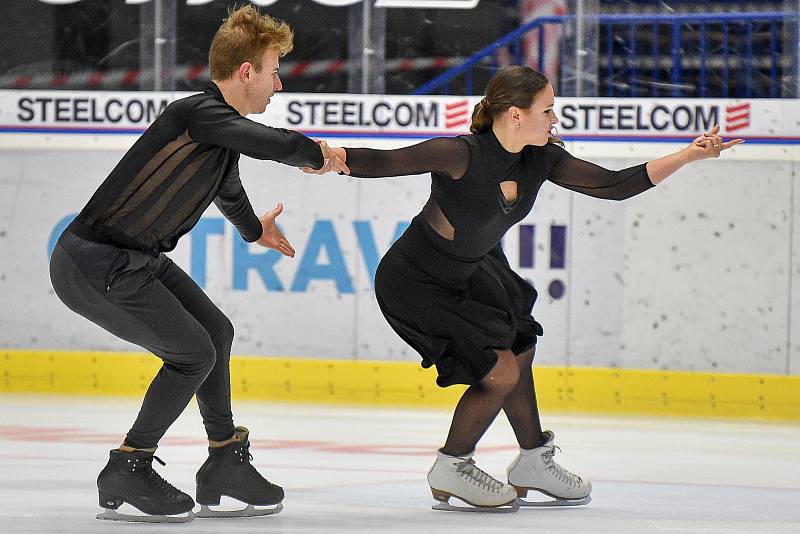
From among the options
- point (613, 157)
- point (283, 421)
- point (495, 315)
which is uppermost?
point (613, 157)

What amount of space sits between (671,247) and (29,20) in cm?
397

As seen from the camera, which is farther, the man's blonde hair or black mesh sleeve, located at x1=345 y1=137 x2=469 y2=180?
black mesh sleeve, located at x1=345 y1=137 x2=469 y2=180

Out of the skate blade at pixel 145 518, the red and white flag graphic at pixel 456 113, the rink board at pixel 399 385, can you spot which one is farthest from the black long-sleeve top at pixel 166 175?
the red and white flag graphic at pixel 456 113

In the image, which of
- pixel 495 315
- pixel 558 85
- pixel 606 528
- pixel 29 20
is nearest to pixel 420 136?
pixel 558 85

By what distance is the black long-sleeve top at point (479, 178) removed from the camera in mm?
3832

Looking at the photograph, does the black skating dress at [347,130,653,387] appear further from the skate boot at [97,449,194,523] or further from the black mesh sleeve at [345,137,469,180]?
the skate boot at [97,449,194,523]

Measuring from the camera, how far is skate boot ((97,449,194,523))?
12.1 feet

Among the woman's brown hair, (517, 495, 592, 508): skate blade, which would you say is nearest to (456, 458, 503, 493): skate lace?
(517, 495, 592, 508): skate blade

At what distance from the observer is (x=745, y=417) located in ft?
22.8

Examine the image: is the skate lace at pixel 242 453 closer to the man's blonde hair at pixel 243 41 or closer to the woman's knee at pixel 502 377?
the woman's knee at pixel 502 377

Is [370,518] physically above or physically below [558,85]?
below

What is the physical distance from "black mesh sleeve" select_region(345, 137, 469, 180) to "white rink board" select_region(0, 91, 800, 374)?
11.4ft

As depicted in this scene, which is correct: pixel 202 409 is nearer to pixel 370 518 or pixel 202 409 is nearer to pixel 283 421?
pixel 370 518

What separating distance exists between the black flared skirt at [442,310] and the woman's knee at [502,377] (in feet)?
0.06
